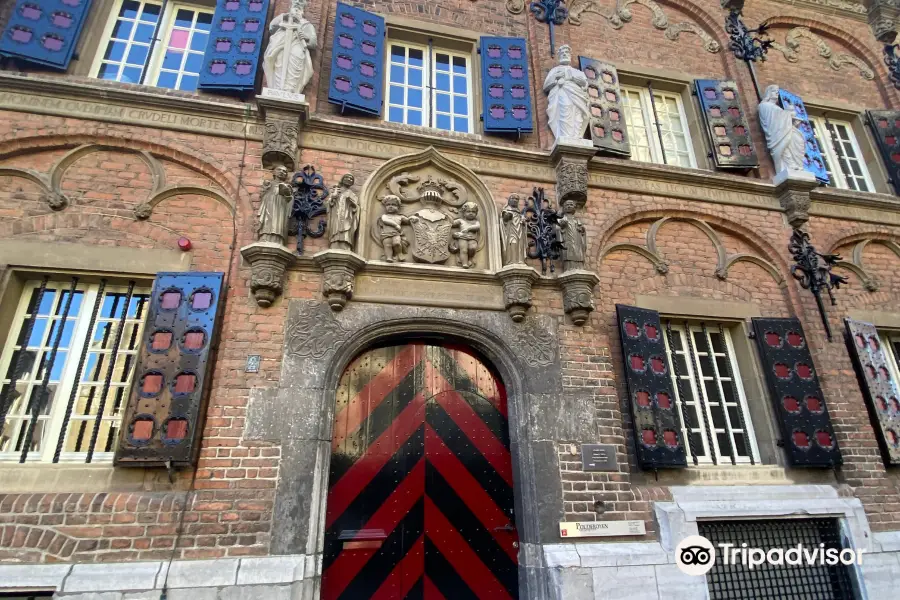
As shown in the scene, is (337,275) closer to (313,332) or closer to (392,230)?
(313,332)

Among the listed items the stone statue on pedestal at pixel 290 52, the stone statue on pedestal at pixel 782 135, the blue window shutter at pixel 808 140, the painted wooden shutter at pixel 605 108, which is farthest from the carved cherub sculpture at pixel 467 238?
the blue window shutter at pixel 808 140

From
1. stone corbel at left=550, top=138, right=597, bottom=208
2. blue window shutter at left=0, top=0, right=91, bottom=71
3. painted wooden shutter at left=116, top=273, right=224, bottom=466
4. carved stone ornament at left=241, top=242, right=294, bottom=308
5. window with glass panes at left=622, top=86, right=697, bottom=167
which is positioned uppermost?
window with glass panes at left=622, top=86, right=697, bottom=167

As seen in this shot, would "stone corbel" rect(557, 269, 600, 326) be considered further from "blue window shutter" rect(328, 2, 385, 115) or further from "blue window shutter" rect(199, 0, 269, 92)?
"blue window shutter" rect(199, 0, 269, 92)

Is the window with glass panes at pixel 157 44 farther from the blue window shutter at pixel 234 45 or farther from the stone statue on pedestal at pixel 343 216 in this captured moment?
the stone statue on pedestal at pixel 343 216

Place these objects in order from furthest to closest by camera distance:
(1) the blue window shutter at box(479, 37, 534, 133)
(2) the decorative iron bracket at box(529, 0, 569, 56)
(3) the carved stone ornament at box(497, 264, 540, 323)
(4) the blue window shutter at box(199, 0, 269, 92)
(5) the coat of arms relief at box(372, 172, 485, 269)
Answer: (2) the decorative iron bracket at box(529, 0, 569, 56)
(1) the blue window shutter at box(479, 37, 534, 133)
(4) the blue window shutter at box(199, 0, 269, 92)
(5) the coat of arms relief at box(372, 172, 485, 269)
(3) the carved stone ornament at box(497, 264, 540, 323)

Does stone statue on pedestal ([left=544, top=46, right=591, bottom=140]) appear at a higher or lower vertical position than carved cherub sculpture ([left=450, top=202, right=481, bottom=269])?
higher

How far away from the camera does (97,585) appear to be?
356cm

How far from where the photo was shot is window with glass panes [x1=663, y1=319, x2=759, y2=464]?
5.51m

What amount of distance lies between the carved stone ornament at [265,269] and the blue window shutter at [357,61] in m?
2.18

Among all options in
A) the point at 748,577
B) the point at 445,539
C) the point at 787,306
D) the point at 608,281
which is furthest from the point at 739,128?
the point at 445,539

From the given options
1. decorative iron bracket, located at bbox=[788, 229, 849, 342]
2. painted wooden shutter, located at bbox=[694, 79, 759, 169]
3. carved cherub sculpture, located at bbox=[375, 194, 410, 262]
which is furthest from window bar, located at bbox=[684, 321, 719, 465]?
carved cherub sculpture, located at bbox=[375, 194, 410, 262]

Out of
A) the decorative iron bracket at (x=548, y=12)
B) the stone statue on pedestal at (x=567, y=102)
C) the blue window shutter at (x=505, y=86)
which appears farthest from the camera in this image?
the decorative iron bracket at (x=548, y=12)

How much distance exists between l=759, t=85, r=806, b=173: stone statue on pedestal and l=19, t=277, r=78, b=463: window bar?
8.56 m

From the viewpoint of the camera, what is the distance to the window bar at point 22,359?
418 cm
